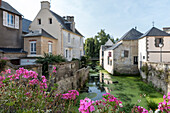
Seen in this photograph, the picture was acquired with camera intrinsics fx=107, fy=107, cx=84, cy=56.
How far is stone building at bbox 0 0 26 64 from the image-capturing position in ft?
37.2

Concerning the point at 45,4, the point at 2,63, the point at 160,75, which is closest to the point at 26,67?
the point at 2,63

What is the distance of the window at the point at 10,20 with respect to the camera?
11.6 meters

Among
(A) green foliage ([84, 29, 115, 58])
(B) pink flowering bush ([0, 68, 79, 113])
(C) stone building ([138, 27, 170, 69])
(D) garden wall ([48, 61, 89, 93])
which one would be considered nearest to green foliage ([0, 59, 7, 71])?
(D) garden wall ([48, 61, 89, 93])

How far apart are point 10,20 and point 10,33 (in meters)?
1.49

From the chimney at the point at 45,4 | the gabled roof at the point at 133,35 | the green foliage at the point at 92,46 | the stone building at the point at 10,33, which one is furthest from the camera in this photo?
the green foliage at the point at 92,46

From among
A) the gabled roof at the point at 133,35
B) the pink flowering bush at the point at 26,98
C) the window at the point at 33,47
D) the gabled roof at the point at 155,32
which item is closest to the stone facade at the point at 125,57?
the gabled roof at the point at 133,35

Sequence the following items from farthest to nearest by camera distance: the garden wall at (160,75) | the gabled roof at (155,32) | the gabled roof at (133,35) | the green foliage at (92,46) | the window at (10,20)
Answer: the green foliage at (92,46) < the gabled roof at (133,35) < the gabled roof at (155,32) < the window at (10,20) < the garden wall at (160,75)

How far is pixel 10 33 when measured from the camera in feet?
40.9

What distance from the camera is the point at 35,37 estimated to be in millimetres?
12812

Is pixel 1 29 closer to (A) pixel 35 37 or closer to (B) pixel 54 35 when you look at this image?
(A) pixel 35 37

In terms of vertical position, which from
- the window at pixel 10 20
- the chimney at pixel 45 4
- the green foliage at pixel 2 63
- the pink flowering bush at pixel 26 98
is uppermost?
the chimney at pixel 45 4

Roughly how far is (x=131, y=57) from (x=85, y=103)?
776 inches

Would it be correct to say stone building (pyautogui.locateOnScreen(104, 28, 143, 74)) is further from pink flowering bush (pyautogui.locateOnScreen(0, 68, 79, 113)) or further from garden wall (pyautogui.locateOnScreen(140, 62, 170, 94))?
pink flowering bush (pyautogui.locateOnScreen(0, 68, 79, 113))

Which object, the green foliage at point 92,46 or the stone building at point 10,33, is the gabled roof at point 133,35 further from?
the green foliage at point 92,46
